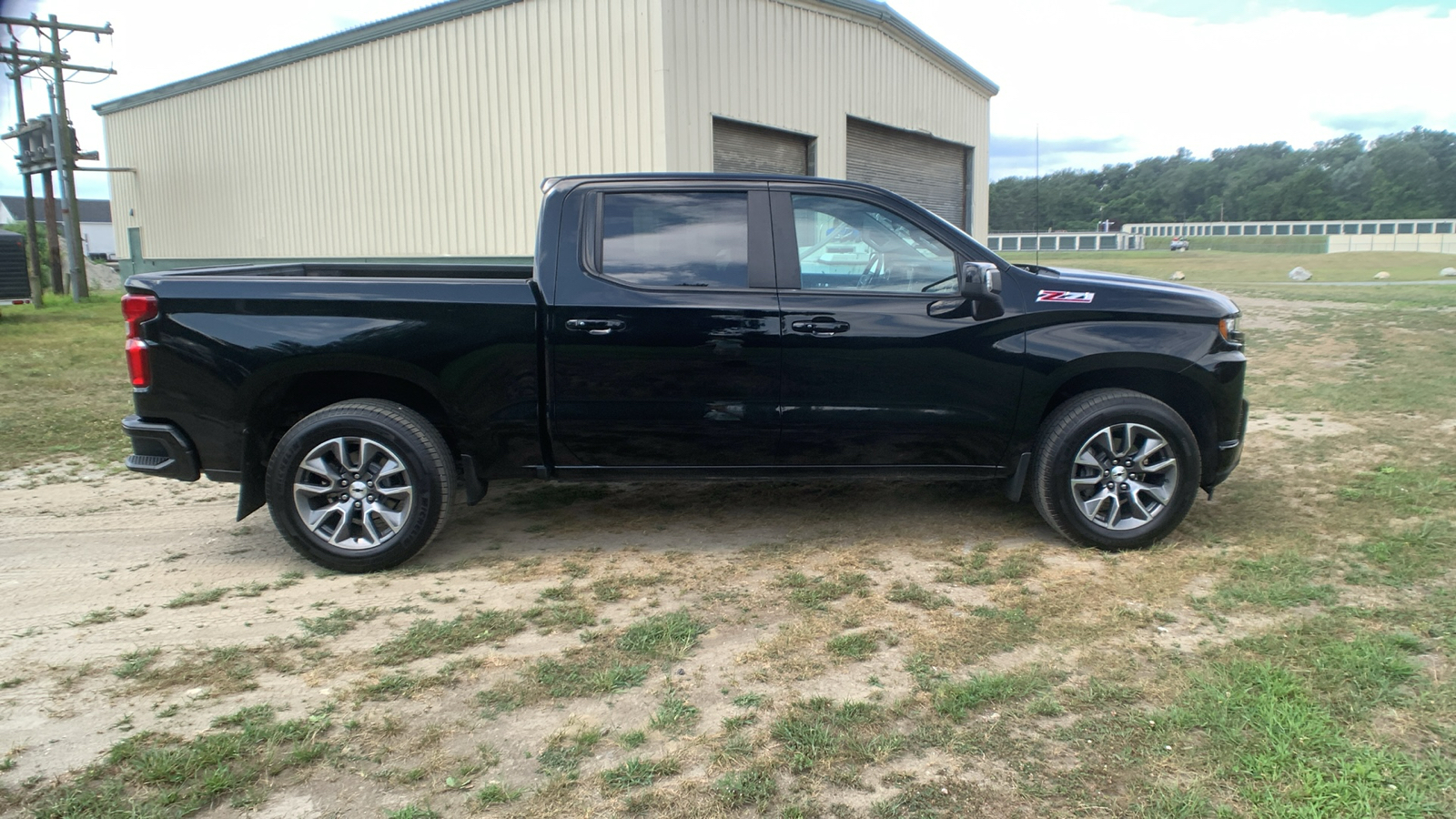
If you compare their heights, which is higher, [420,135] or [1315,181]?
[1315,181]

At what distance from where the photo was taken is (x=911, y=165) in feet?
53.0

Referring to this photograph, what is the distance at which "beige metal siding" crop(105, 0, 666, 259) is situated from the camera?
11.4 m

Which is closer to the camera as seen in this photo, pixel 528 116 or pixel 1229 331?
pixel 1229 331

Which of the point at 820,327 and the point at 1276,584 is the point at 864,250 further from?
the point at 1276,584

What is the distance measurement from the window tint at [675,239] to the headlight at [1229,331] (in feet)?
7.80

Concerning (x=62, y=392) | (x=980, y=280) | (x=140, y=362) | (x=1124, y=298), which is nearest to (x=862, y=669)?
(x=980, y=280)

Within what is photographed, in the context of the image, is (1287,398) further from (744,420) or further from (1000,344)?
(744,420)

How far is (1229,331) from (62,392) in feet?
34.7

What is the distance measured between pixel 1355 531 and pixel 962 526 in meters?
1.97

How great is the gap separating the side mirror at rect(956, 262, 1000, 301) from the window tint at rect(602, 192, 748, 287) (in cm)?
104

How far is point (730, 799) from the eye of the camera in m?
2.67

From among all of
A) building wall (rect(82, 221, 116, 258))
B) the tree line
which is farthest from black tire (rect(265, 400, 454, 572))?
building wall (rect(82, 221, 116, 258))

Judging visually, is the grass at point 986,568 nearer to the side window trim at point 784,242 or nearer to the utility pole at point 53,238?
the side window trim at point 784,242

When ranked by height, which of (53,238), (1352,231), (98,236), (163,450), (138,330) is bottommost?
(163,450)
